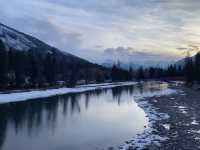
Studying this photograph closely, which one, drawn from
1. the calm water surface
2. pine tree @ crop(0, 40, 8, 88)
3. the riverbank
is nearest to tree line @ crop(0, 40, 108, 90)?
pine tree @ crop(0, 40, 8, 88)

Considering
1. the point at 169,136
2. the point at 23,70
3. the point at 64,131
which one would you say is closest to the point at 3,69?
the point at 23,70

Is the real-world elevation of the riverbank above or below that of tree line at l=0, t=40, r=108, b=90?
below

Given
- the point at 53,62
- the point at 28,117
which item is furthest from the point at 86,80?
the point at 28,117

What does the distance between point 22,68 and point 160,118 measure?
5562cm

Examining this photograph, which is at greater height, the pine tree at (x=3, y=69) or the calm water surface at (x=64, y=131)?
the pine tree at (x=3, y=69)

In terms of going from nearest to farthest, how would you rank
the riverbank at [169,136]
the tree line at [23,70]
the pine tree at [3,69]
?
the riverbank at [169,136] < the pine tree at [3,69] < the tree line at [23,70]

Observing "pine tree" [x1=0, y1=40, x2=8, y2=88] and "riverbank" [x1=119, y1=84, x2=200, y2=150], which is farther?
"pine tree" [x1=0, y1=40, x2=8, y2=88]

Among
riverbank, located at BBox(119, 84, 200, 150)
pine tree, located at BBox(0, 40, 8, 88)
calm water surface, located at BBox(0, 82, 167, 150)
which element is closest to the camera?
riverbank, located at BBox(119, 84, 200, 150)

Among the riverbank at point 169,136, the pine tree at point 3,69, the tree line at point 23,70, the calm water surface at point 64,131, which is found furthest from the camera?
the tree line at point 23,70

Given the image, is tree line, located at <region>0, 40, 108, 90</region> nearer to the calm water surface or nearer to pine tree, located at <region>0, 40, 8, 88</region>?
pine tree, located at <region>0, 40, 8, 88</region>

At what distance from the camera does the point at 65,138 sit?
26.4m

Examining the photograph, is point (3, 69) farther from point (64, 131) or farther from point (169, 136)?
point (169, 136)

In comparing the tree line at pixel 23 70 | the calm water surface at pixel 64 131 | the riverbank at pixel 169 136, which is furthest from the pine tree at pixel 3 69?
the riverbank at pixel 169 136

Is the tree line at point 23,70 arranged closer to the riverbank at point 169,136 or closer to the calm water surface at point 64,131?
the calm water surface at point 64,131
